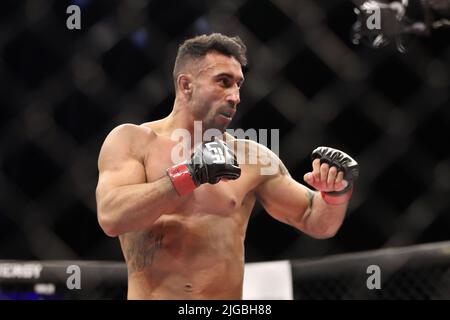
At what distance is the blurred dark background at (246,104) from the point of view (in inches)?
91.6

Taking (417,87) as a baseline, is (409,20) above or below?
below

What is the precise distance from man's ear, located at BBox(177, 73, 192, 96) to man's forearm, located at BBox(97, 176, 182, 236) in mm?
314

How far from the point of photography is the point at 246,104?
243 centimetres

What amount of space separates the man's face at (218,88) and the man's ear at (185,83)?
3cm

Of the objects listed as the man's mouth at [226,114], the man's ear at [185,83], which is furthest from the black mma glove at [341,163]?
the man's ear at [185,83]

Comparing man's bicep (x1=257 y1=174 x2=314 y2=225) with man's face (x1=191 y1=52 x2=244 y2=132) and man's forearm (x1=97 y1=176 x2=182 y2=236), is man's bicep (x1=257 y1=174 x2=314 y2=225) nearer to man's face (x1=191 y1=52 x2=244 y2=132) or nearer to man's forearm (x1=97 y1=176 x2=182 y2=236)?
man's face (x1=191 y1=52 x2=244 y2=132)

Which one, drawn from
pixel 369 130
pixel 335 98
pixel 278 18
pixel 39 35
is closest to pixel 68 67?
pixel 39 35

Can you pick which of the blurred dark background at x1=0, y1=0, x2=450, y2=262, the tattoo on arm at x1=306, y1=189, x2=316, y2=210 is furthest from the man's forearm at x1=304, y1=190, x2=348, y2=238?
the blurred dark background at x1=0, y1=0, x2=450, y2=262

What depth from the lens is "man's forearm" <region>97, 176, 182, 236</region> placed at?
56.4 inches

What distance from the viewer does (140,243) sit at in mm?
1559

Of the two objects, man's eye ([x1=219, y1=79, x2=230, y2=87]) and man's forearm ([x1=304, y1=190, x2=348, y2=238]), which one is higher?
man's eye ([x1=219, y1=79, x2=230, y2=87])
